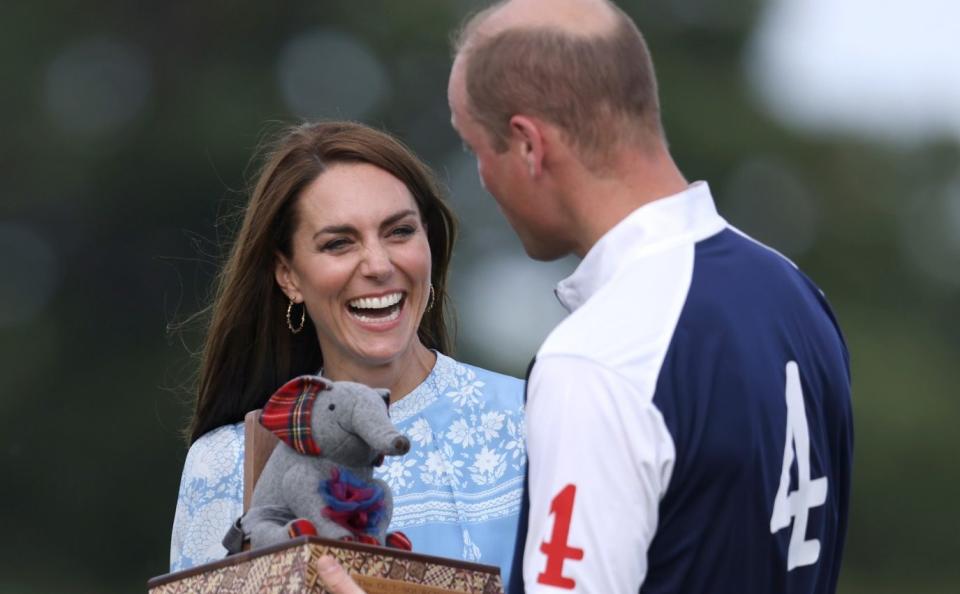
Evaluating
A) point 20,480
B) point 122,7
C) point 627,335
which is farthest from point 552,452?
point 122,7

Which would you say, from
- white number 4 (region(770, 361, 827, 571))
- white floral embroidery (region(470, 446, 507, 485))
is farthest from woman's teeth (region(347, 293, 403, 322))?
white number 4 (region(770, 361, 827, 571))

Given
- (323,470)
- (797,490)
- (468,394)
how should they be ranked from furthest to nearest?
(468,394) < (323,470) < (797,490)

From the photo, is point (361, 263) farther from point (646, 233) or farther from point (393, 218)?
point (646, 233)

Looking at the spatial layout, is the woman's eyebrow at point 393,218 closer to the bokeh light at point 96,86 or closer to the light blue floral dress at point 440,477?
the light blue floral dress at point 440,477

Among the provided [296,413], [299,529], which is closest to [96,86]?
[296,413]

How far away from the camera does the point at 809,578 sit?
10.0ft

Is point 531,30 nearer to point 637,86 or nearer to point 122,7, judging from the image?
point 637,86

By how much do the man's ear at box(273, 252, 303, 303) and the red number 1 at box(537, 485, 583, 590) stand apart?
6.15 ft

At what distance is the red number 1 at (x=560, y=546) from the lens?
2820mm

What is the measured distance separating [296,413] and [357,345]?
0.93 meters

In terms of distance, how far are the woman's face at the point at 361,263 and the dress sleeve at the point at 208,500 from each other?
32 centimetres

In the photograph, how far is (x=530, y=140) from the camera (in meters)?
3.03

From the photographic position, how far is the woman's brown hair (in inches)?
181

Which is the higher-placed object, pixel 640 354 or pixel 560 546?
pixel 640 354
